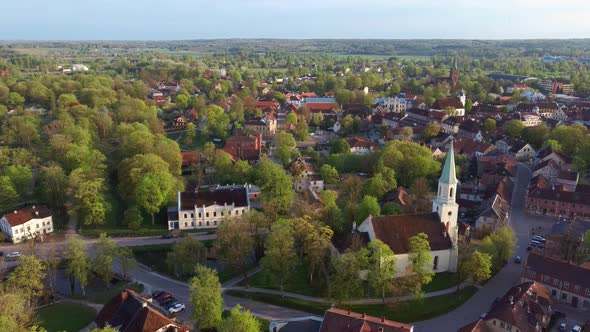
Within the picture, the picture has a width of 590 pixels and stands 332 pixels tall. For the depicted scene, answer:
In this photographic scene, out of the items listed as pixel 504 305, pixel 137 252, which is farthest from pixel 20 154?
pixel 504 305

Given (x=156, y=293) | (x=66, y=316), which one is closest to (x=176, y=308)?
(x=156, y=293)

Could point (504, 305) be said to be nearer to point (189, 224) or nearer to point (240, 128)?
point (189, 224)

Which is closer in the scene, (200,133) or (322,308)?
(322,308)

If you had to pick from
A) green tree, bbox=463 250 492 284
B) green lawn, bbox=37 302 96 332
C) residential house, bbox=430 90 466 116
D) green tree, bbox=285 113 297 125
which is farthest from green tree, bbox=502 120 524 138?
green lawn, bbox=37 302 96 332

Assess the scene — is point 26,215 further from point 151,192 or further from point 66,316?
point 66,316

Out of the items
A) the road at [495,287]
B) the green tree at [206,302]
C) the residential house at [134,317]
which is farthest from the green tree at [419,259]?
the residential house at [134,317]
